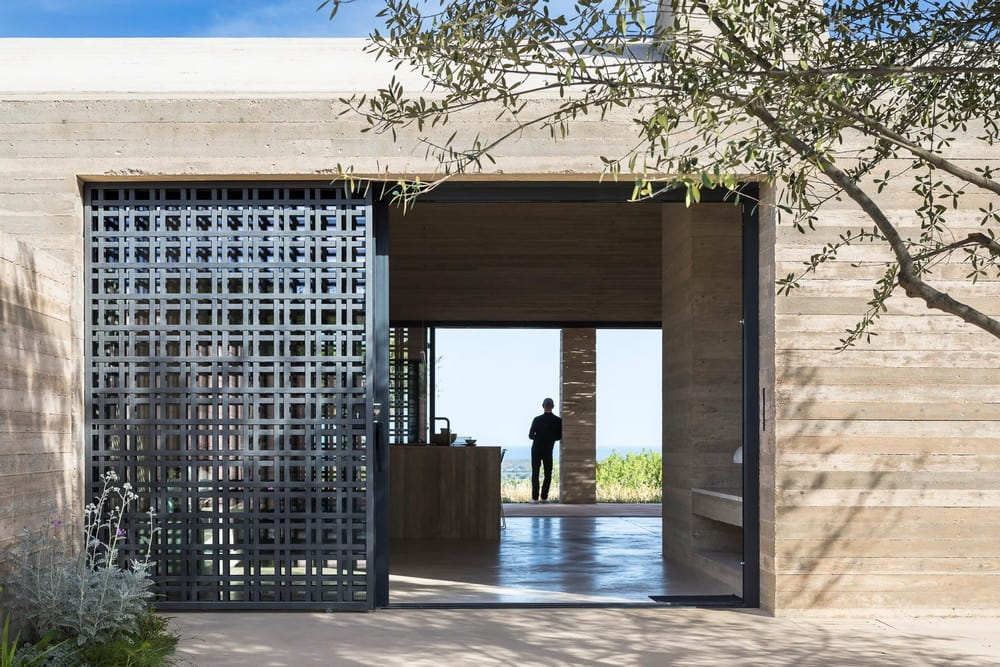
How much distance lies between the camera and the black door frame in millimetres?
5992

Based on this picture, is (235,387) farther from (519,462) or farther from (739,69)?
(519,462)

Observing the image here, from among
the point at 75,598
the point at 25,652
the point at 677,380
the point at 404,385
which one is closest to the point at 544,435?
the point at 404,385

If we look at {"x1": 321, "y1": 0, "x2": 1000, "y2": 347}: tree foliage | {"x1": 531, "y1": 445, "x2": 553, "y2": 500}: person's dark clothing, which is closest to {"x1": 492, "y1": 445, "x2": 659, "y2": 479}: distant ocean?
{"x1": 531, "y1": 445, "x2": 553, "y2": 500}: person's dark clothing

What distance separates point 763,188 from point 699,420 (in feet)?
7.26

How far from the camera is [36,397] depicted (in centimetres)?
516

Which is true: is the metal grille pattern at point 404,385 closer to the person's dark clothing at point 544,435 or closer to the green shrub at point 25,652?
→ the person's dark clothing at point 544,435

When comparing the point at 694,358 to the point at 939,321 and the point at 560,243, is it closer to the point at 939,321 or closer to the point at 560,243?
the point at 939,321

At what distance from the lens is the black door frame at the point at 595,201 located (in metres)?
5.99

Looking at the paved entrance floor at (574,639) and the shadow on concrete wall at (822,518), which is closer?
the paved entrance floor at (574,639)

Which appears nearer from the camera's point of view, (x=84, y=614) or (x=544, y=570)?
(x=84, y=614)

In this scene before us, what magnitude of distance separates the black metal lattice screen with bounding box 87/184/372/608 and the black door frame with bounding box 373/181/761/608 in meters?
0.12

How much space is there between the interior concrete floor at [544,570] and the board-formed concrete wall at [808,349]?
1109mm

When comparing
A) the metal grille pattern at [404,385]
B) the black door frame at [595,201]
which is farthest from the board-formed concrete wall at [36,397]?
the metal grille pattern at [404,385]

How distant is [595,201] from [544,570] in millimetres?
2966
